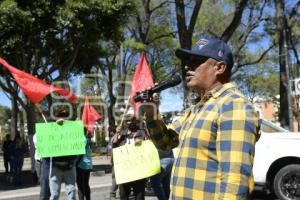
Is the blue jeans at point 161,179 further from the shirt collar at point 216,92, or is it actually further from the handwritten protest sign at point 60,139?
the shirt collar at point 216,92

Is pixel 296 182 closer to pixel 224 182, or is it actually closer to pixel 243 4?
pixel 224 182

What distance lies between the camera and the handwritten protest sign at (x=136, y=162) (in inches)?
307

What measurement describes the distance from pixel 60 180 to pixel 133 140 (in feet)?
4.39

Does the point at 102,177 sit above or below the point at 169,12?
below

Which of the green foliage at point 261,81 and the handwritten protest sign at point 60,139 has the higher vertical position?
the green foliage at point 261,81

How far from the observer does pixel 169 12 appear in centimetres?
4053

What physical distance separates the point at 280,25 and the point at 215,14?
13.1 m

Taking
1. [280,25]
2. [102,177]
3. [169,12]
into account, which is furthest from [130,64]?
[102,177]

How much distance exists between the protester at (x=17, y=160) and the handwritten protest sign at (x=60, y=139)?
26.0 feet

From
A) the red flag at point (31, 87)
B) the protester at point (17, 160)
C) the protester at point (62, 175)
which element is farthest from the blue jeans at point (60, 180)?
the protester at point (17, 160)

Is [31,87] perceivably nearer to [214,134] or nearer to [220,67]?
[220,67]

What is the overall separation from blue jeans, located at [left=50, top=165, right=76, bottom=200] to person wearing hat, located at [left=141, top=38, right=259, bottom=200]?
5.68 meters

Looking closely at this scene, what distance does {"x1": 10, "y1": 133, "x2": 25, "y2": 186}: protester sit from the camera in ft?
56.1

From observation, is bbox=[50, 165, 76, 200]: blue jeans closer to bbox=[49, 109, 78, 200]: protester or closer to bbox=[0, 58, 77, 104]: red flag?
bbox=[49, 109, 78, 200]: protester
